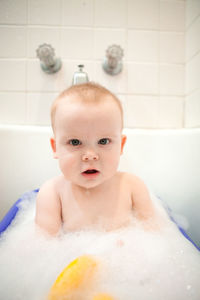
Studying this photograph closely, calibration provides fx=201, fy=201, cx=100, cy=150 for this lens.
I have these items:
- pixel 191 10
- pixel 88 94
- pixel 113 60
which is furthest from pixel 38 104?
pixel 191 10

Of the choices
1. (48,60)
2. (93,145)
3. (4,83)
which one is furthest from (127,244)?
(4,83)

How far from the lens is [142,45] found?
1.21 meters

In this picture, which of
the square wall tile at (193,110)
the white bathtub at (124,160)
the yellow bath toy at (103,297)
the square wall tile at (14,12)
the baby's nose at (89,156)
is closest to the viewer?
the yellow bath toy at (103,297)

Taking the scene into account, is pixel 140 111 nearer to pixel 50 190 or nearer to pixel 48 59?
pixel 48 59

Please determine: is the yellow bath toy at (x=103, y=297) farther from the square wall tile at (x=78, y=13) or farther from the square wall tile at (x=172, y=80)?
the square wall tile at (x=78, y=13)

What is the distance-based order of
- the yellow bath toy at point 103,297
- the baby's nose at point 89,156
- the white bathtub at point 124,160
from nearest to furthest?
the yellow bath toy at point 103,297, the baby's nose at point 89,156, the white bathtub at point 124,160

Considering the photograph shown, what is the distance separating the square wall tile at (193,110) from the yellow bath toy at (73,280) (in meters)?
0.89

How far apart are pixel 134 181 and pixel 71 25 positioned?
100 cm

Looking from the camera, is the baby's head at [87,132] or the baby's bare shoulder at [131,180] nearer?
the baby's head at [87,132]

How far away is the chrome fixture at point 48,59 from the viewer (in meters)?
1.02

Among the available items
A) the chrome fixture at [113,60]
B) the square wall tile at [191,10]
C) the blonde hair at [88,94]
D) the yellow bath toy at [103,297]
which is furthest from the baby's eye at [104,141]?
the square wall tile at [191,10]

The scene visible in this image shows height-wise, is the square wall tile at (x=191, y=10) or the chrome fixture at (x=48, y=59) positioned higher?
the square wall tile at (x=191, y=10)

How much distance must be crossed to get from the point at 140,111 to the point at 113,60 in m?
0.33

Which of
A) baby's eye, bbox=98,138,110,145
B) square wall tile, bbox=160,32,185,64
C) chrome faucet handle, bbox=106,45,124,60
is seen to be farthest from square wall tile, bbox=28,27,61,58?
baby's eye, bbox=98,138,110,145
